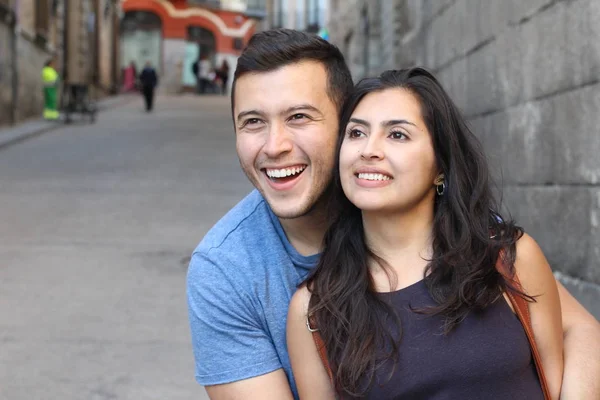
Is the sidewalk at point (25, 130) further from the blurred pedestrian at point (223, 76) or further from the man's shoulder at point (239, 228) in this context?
the blurred pedestrian at point (223, 76)

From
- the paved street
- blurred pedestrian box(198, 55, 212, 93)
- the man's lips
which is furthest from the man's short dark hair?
blurred pedestrian box(198, 55, 212, 93)

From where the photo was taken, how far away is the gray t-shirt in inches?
94.9

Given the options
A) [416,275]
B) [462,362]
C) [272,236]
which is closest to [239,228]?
[272,236]

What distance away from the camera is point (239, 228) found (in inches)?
103

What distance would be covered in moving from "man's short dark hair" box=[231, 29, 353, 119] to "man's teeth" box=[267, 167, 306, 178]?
0.78ft

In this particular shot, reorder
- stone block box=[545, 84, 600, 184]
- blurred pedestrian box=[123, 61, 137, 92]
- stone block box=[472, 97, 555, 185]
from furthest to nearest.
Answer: blurred pedestrian box=[123, 61, 137, 92]
stone block box=[472, 97, 555, 185]
stone block box=[545, 84, 600, 184]

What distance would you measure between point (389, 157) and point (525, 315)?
1.84 ft

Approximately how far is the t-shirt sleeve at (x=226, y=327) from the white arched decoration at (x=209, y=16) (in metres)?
39.5

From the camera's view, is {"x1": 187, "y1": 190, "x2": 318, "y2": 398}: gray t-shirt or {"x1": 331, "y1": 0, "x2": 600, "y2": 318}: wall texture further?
{"x1": 331, "y1": 0, "x2": 600, "y2": 318}: wall texture

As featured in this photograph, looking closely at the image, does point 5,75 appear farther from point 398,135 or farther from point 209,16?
point 209,16

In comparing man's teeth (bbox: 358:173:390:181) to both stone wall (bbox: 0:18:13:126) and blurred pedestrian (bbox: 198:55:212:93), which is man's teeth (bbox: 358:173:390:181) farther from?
blurred pedestrian (bbox: 198:55:212:93)

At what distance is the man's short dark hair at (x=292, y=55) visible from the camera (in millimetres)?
2588

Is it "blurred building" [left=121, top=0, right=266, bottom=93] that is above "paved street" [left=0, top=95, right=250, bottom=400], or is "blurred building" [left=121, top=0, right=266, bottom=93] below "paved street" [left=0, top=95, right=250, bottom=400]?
above

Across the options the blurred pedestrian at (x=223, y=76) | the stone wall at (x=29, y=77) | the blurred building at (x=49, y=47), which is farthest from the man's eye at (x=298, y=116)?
the blurred pedestrian at (x=223, y=76)
